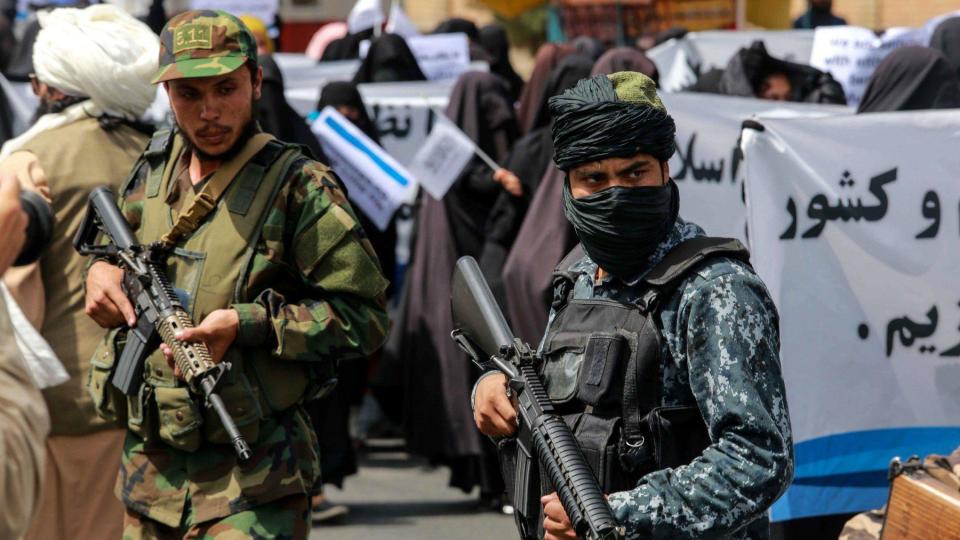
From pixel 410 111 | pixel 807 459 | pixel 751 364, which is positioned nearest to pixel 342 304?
pixel 751 364

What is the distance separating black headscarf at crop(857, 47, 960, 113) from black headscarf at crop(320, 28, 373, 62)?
6573 mm

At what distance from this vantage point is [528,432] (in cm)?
290

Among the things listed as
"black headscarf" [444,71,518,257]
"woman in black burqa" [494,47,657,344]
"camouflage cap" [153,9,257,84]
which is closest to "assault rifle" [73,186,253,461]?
"camouflage cap" [153,9,257,84]

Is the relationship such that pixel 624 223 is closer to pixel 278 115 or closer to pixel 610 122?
pixel 610 122

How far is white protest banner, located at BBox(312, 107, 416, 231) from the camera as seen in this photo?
7.26 meters

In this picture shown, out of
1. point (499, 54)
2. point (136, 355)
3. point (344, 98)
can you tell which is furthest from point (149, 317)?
point (499, 54)

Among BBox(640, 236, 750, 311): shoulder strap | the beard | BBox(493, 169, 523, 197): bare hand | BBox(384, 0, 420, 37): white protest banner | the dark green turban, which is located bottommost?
BBox(384, 0, 420, 37): white protest banner

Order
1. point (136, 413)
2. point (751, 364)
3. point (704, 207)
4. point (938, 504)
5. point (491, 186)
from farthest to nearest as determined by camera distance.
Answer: point (491, 186), point (704, 207), point (136, 413), point (938, 504), point (751, 364)

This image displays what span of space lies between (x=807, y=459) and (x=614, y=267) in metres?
2.28

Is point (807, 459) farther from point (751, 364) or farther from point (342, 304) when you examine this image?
point (751, 364)

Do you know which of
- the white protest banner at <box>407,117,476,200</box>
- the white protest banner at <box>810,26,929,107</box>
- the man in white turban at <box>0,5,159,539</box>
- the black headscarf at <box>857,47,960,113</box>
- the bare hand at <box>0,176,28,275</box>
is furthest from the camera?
the white protest banner at <box>810,26,929,107</box>

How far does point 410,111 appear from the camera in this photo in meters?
9.52

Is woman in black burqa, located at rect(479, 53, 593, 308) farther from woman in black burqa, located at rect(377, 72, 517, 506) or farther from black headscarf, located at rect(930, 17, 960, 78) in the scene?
black headscarf, located at rect(930, 17, 960, 78)

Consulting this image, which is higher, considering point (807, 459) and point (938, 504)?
point (938, 504)
